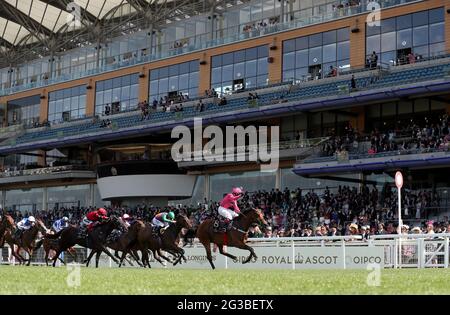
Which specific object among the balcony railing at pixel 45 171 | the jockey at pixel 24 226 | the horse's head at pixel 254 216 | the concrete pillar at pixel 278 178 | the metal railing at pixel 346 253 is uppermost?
the balcony railing at pixel 45 171

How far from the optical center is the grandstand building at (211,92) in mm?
38219

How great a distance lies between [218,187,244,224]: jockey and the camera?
66.5ft

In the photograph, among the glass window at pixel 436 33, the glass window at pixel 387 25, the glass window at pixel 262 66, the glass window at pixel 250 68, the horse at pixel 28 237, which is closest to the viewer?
the horse at pixel 28 237

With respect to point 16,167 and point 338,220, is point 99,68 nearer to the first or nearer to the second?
point 16,167

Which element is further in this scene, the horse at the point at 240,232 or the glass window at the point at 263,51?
the glass window at the point at 263,51

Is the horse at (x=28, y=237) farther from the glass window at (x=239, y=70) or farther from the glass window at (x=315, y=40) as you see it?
the glass window at (x=239, y=70)

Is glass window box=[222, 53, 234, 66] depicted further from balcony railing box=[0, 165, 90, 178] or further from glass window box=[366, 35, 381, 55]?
balcony railing box=[0, 165, 90, 178]

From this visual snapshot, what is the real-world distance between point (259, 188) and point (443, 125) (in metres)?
14.0

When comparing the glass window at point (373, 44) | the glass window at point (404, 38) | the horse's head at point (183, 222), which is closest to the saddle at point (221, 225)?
the horse's head at point (183, 222)

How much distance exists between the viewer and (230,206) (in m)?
20.6

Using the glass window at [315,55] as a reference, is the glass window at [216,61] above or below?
above

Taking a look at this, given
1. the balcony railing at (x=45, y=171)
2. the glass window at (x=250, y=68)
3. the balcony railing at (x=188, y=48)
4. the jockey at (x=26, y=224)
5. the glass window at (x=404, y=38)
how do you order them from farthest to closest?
the balcony railing at (x=45, y=171) → the glass window at (x=250, y=68) → the balcony railing at (x=188, y=48) → the glass window at (x=404, y=38) → the jockey at (x=26, y=224)

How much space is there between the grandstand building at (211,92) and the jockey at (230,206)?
49.4ft

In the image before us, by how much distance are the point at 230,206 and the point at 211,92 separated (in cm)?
2902
